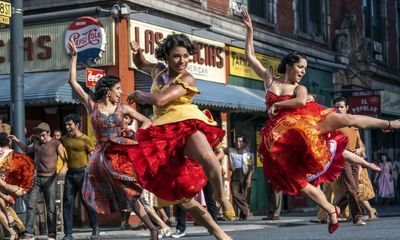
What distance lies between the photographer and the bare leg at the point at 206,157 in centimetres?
797

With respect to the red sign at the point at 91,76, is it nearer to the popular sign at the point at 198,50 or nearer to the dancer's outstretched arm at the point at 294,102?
the popular sign at the point at 198,50

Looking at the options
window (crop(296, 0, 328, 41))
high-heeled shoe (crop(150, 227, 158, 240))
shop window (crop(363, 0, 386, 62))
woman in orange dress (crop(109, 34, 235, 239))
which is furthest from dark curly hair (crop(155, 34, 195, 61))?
shop window (crop(363, 0, 386, 62))

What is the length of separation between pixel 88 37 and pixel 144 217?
9206 mm

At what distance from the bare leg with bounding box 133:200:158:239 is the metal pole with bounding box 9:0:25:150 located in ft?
16.6

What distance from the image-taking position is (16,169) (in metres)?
13.1

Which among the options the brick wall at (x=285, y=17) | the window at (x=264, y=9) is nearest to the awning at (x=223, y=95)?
the window at (x=264, y=9)

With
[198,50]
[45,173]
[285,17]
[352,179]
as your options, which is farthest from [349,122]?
[285,17]

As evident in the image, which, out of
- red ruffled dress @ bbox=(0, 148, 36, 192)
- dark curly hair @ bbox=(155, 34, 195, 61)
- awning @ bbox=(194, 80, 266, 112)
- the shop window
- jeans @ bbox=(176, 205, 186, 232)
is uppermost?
the shop window

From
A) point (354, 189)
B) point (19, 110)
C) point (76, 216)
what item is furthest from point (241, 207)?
point (19, 110)

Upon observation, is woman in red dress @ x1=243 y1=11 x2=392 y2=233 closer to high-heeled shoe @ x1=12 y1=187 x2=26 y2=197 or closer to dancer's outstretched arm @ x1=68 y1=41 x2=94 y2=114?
dancer's outstretched arm @ x1=68 y1=41 x2=94 y2=114

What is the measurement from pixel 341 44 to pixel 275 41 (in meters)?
5.06

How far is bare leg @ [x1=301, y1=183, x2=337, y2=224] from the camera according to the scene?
30.0 feet

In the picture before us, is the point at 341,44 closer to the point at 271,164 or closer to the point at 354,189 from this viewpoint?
the point at 354,189

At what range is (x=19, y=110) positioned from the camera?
14.5 metres
